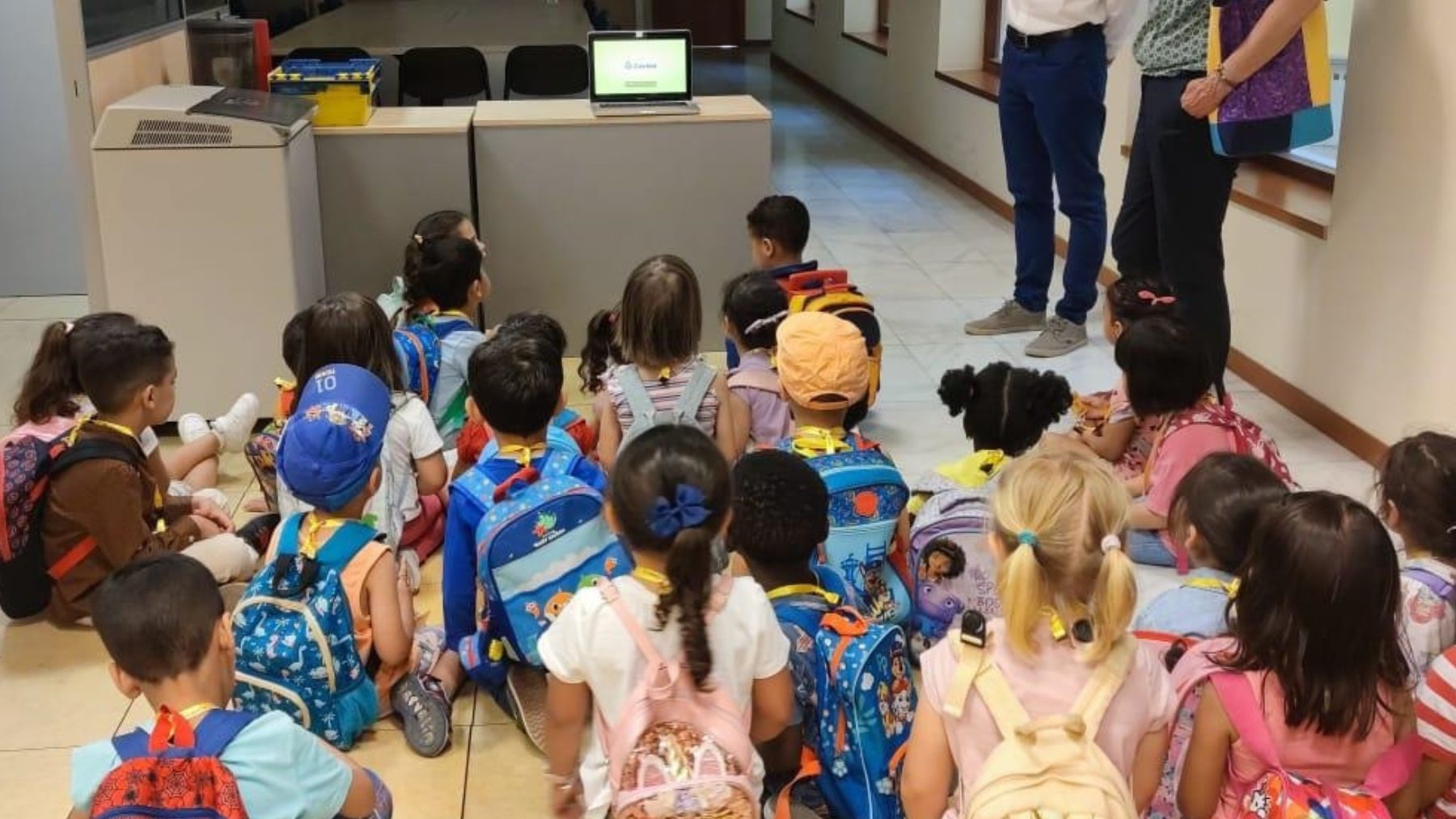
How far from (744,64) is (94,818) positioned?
12.4 metres

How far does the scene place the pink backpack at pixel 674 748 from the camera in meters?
1.75

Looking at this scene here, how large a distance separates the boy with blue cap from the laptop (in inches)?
85.5

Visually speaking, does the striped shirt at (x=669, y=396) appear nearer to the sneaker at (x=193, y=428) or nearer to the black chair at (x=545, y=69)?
the sneaker at (x=193, y=428)

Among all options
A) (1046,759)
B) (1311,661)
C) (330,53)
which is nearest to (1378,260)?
(1311,661)

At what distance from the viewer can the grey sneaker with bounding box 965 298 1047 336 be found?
4.82m

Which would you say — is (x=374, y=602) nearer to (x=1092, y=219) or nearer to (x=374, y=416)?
(x=374, y=416)

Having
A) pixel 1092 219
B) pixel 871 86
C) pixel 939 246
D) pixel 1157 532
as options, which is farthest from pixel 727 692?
pixel 871 86

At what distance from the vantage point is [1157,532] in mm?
3006

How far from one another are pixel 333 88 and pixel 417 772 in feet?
8.28

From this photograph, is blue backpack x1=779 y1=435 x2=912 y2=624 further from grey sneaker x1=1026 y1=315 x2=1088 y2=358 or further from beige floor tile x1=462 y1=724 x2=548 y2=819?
grey sneaker x1=1026 y1=315 x2=1088 y2=358

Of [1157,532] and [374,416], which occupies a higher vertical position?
[374,416]

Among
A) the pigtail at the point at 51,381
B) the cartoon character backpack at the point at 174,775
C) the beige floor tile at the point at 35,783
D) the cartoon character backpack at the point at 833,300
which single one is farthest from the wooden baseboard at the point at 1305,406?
the pigtail at the point at 51,381

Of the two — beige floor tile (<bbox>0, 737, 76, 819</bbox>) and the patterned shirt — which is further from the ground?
the patterned shirt

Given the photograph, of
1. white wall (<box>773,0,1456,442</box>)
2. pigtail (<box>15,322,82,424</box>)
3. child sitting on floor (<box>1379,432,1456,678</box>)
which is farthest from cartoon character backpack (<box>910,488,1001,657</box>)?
pigtail (<box>15,322,82,424</box>)
